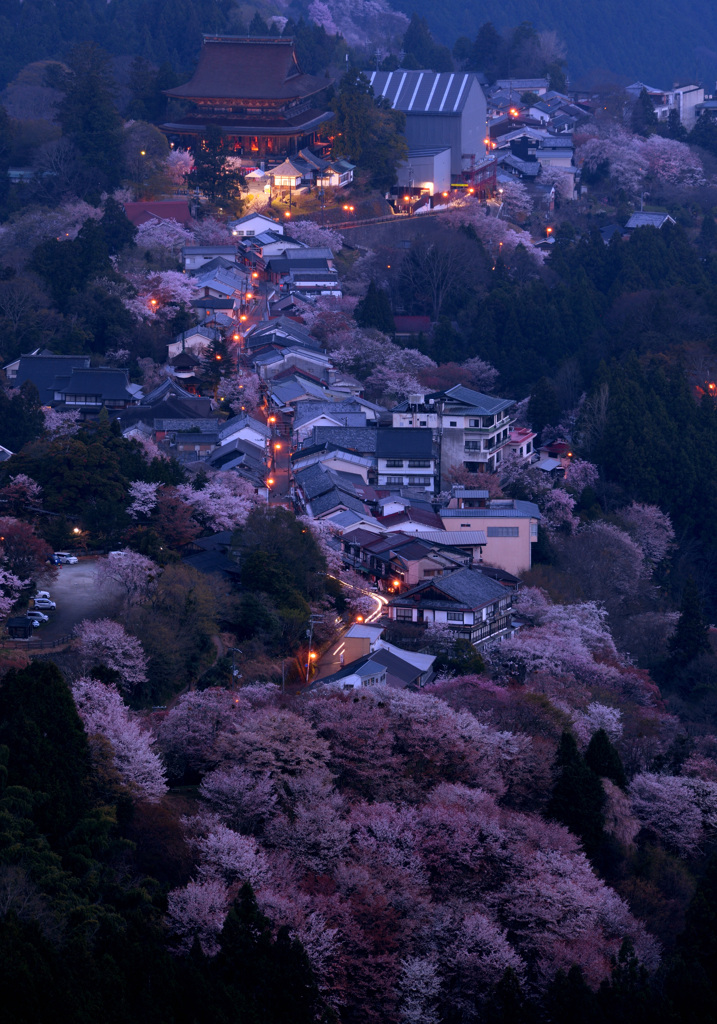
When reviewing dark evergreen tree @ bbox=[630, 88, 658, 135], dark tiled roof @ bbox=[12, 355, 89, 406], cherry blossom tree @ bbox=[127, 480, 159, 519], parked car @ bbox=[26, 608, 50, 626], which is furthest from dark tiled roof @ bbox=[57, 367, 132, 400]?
dark evergreen tree @ bbox=[630, 88, 658, 135]

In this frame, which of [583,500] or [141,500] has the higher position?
[141,500]

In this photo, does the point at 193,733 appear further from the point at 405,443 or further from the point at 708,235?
the point at 708,235

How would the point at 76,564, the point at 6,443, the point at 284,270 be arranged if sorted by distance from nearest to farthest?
the point at 76,564 → the point at 6,443 → the point at 284,270

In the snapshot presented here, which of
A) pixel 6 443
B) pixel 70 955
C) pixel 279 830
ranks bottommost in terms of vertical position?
pixel 6 443

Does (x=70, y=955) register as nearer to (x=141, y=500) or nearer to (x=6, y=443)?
(x=141, y=500)

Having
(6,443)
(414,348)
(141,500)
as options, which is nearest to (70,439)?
(141,500)

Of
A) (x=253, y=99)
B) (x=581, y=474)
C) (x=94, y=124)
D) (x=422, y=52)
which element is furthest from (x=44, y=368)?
(x=422, y=52)
